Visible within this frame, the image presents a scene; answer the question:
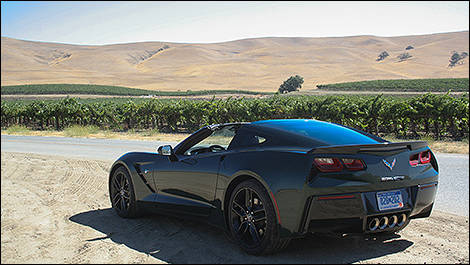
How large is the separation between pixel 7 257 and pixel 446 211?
582cm

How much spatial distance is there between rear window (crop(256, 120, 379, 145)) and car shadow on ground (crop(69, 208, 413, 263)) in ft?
3.62

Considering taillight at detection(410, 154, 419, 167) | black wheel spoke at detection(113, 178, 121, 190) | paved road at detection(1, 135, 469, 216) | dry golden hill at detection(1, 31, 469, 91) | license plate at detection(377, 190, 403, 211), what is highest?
dry golden hill at detection(1, 31, 469, 91)

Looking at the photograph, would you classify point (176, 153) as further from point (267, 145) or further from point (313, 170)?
point (313, 170)

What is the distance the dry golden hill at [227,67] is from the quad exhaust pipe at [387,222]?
122 metres

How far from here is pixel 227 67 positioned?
163875mm

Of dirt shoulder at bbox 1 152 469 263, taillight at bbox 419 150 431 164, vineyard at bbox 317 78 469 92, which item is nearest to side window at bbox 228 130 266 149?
dirt shoulder at bbox 1 152 469 263

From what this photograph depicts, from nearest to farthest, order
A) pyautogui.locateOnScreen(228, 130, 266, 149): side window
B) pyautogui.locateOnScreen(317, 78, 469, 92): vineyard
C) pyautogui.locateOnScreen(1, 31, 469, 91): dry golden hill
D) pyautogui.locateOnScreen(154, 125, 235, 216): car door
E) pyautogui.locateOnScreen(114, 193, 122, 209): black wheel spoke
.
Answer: pyautogui.locateOnScreen(228, 130, 266, 149): side window < pyautogui.locateOnScreen(154, 125, 235, 216): car door < pyautogui.locateOnScreen(114, 193, 122, 209): black wheel spoke < pyautogui.locateOnScreen(317, 78, 469, 92): vineyard < pyautogui.locateOnScreen(1, 31, 469, 91): dry golden hill

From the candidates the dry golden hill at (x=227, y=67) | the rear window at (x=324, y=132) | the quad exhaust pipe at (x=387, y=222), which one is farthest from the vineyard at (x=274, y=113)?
the dry golden hill at (x=227, y=67)

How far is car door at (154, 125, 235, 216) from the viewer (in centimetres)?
532

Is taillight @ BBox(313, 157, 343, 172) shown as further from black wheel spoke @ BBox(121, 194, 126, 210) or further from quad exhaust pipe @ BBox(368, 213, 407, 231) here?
black wheel spoke @ BBox(121, 194, 126, 210)

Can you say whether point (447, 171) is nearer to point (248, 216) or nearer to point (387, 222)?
point (387, 222)

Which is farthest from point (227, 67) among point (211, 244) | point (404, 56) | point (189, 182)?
point (211, 244)

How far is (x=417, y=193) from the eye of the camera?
471cm

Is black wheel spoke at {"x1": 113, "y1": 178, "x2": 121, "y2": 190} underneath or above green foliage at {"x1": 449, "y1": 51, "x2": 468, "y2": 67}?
underneath
